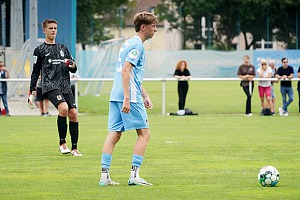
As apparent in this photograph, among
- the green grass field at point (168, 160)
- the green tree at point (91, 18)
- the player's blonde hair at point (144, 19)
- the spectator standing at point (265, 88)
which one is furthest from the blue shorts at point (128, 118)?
the green tree at point (91, 18)

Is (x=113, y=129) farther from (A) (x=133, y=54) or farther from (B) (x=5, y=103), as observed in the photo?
(B) (x=5, y=103)

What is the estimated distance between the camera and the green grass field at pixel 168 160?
9375 mm

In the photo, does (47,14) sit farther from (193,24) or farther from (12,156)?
(193,24)

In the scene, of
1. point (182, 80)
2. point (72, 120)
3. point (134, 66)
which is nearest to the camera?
point (134, 66)

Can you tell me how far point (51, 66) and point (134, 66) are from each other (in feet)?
12.3

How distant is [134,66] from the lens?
9.74 meters

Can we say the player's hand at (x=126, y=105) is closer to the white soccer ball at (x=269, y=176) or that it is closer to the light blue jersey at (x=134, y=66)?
the light blue jersey at (x=134, y=66)

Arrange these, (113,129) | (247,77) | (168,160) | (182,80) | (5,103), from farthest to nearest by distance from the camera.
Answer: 1. (182,80)
2. (247,77)
3. (5,103)
4. (168,160)
5. (113,129)

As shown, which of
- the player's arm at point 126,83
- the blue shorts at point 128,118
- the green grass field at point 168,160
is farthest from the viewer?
the blue shorts at point 128,118

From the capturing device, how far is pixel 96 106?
31156mm

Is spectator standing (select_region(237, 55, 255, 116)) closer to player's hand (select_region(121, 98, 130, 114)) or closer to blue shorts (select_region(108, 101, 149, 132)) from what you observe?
blue shorts (select_region(108, 101, 149, 132))

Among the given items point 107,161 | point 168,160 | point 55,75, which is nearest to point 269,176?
point 107,161

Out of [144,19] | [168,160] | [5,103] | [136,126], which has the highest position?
[144,19]

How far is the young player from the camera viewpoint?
9.66m
